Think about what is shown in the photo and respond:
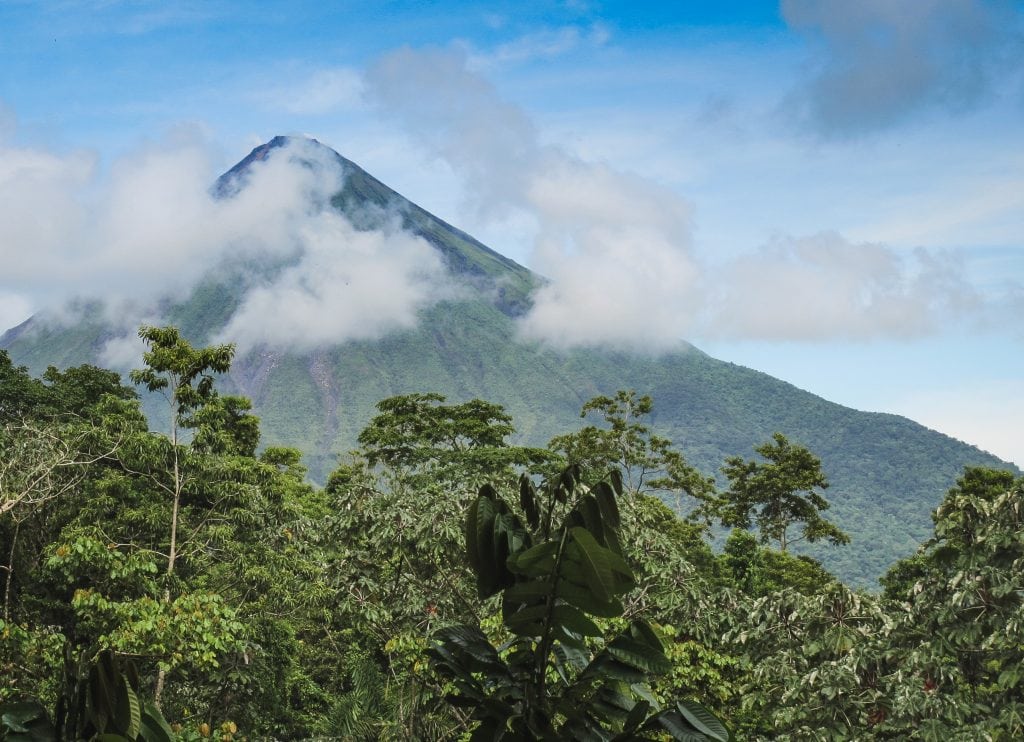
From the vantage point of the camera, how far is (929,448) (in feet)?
435

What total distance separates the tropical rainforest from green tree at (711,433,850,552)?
19.3m

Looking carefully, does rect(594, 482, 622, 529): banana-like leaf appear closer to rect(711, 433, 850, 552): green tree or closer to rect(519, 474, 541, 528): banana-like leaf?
rect(519, 474, 541, 528): banana-like leaf

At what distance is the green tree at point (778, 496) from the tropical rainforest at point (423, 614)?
63.3 feet

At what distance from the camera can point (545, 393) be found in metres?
165

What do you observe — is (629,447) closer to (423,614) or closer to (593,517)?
(423,614)

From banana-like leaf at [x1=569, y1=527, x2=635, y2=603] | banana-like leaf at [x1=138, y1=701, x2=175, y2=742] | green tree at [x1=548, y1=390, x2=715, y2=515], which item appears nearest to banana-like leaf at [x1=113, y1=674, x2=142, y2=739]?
banana-like leaf at [x1=138, y1=701, x2=175, y2=742]

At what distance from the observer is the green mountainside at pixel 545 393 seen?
129500mm

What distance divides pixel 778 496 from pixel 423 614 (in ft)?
87.1

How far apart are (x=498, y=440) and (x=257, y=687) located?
1328 cm

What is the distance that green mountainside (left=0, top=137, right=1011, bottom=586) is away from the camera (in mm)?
129500

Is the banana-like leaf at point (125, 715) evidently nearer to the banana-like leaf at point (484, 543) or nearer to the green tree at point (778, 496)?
the banana-like leaf at point (484, 543)

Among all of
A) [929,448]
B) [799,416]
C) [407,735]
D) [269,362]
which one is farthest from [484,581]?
[269,362]

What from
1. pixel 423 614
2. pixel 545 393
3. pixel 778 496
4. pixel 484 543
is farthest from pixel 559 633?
pixel 545 393

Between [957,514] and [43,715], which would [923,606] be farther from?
[43,715]
